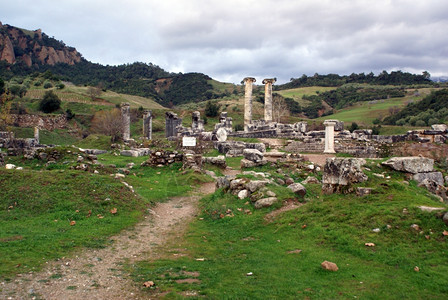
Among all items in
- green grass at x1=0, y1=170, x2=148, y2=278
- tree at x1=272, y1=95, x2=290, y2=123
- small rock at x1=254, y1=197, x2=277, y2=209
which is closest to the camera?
green grass at x1=0, y1=170, x2=148, y2=278

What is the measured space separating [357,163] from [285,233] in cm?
332

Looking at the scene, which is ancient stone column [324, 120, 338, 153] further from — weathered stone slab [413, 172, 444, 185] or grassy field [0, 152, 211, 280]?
grassy field [0, 152, 211, 280]

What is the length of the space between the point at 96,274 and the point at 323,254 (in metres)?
4.22

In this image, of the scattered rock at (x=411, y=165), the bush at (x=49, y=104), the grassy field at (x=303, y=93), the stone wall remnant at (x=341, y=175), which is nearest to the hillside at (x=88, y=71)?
the grassy field at (x=303, y=93)

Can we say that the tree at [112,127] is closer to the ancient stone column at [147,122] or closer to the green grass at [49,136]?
the ancient stone column at [147,122]

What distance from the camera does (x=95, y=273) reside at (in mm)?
6445

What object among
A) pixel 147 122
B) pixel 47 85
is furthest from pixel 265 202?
pixel 47 85

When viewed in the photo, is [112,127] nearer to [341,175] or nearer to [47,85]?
[341,175]

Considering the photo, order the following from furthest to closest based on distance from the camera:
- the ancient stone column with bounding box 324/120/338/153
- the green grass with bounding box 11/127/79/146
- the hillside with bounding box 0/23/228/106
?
the hillside with bounding box 0/23/228/106
the green grass with bounding box 11/127/79/146
the ancient stone column with bounding box 324/120/338/153

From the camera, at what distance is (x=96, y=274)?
6402 mm

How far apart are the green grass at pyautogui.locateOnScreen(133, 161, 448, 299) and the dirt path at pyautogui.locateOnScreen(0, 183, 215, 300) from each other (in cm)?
43

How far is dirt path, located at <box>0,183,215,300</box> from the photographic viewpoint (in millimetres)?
5439

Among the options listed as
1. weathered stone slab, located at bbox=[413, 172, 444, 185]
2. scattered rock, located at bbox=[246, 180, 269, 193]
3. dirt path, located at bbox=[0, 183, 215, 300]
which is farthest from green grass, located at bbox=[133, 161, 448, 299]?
weathered stone slab, located at bbox=[413, 172, 444, 185]

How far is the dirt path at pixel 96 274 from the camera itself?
5.44 m
